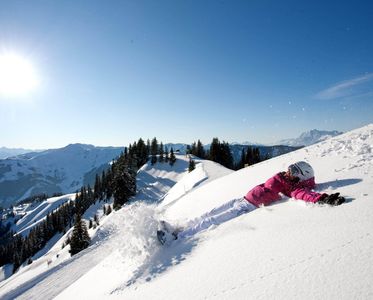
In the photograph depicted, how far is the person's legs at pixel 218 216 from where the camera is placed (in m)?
6.92

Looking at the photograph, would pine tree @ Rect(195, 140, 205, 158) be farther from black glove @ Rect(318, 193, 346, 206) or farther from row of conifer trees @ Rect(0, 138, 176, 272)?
black glove @ Rect(318, 193, 346, 206)

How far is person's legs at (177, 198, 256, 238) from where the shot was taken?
22.7ft

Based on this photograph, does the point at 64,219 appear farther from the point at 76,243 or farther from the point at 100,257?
the point at 100,257

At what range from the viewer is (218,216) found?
23.6 feet

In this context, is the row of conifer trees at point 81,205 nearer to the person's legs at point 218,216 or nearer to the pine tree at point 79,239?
the pine tree at point 79,239

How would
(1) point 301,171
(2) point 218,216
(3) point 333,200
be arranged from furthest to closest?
(1) point 301,171
(2) point 218,216
(3) point 333,200

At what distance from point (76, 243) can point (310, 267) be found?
140ft

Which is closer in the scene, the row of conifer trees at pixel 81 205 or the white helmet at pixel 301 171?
the white helmet at pixel 301 171

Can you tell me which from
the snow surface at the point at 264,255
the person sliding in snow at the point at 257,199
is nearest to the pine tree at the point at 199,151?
the snow surface at the point at 264,255

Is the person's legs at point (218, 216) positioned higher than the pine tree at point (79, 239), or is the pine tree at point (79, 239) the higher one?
the person's legs at point (218, 216)

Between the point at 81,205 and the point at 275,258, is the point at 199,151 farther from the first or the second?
the point at 275,258

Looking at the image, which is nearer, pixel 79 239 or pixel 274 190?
pixel 274 190

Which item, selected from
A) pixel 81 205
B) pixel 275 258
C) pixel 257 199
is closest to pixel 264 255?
pixel 275 258

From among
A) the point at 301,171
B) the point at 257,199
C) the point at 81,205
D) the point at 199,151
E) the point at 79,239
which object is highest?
the point at 199,151
